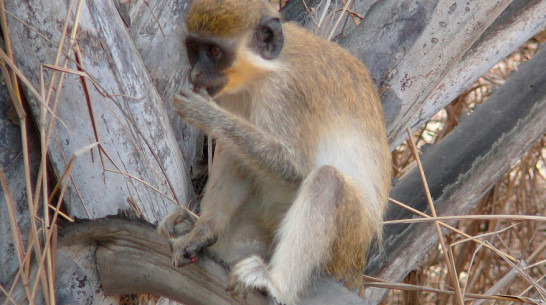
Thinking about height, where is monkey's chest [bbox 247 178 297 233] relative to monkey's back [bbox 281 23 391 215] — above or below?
below

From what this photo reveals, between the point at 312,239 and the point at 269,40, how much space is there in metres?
0.93

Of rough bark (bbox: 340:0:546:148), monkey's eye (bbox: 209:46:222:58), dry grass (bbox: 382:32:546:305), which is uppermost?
rough bark (bbox: 340:0:546:148)

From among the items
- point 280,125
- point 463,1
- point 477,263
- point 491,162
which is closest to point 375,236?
point 280,125

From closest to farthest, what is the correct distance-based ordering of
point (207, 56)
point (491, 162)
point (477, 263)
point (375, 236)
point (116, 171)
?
1. point (116, 171)
2. point (207, 56)
3. point (375, 236)
4. point (491, 162)
5. point (477, 263)

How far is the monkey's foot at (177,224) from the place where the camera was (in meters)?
3.04

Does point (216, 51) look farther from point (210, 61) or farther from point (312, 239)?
point (312, 239)

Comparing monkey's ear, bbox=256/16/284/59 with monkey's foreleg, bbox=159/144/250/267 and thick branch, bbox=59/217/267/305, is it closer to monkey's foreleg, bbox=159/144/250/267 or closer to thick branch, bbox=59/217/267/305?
monkey's foreleg, bbox=159/144/250/267

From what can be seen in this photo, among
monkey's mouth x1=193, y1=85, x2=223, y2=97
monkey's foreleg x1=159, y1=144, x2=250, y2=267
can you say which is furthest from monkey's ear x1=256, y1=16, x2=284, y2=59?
monkey's foreleg x1=159, y1=144, x2=250, y2=267

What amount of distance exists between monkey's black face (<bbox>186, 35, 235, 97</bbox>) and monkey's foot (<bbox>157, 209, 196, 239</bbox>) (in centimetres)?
56

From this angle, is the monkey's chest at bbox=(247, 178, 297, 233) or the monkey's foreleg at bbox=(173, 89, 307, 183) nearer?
the monkey's foreleg at bbox=(173, 89, 307, 183)

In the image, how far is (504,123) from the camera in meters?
4.00

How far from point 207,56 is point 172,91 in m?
0.33

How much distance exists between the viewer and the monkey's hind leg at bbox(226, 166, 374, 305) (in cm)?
276

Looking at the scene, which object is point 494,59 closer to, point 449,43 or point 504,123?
point 504,123
